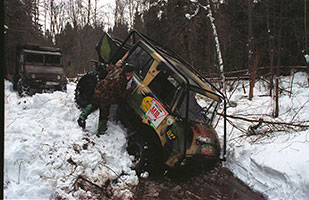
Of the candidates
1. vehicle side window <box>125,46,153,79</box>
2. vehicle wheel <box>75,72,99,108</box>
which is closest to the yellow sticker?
vehicle side window <box>125,46,153,79</box>

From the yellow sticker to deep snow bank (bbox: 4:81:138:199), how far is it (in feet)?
2.87

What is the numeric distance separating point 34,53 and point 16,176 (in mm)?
8951

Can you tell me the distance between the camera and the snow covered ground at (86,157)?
335 centimetres

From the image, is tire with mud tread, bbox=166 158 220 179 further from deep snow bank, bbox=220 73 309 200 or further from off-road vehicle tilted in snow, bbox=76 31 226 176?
deep snow bank, bbox=220 73 309 200

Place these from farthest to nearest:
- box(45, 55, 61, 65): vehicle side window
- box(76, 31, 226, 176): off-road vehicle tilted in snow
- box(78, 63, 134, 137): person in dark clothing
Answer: box(45, 55, 61, 65): vehicle side window
box(78, 63, 134, 137): person in dark clothing
box(76, 31, 226, 176): off-road vehicle tilted in snow

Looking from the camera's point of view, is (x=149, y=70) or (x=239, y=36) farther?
(x=239, y=36)

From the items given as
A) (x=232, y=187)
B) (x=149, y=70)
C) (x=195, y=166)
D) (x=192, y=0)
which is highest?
(x=192, y=0)

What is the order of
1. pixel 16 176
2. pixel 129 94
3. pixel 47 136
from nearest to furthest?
pixel 16 176 → pixel 47 136 → pixel 129 94

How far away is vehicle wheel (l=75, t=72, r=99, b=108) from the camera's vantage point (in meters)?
5.89

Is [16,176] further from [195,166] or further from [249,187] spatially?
[249,187]

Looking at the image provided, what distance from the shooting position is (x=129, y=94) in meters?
5.01

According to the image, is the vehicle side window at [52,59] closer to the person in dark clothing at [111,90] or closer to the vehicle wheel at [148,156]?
the person in dark clothing at [111,90]

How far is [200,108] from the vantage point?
493cm

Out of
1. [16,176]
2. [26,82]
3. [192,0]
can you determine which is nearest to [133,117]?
[16,176]
